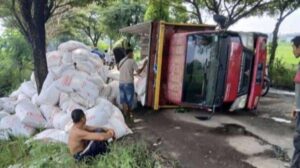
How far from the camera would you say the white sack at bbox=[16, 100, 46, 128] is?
6.77 m

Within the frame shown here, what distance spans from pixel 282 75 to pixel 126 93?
24.9 ft

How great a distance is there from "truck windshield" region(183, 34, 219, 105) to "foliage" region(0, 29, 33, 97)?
7.15 meters

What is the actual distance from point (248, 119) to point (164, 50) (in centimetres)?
217

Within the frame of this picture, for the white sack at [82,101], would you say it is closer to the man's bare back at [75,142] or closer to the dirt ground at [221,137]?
the dirt ground at [221,137]

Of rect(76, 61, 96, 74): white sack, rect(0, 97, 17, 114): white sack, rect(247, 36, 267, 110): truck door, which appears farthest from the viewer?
rect(76, 61, 96, 74): white sack

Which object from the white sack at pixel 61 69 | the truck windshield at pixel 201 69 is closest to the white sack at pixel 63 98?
the white sack at pixel 61 69

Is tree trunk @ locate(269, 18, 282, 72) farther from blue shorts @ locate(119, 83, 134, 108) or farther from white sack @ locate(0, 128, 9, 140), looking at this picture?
white sack @ locate(0, 128, 9, 140)

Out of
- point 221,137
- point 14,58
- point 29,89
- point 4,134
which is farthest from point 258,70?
point 14,58

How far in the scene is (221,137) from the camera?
19.1ft

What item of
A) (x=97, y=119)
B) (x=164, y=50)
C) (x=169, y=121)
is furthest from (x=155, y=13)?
(x=97, y=119)

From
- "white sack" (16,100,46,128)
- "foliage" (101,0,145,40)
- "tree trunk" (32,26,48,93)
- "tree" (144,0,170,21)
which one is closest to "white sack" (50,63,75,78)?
"tree trunk" (32,26,48,93)

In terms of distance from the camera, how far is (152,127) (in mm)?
6723

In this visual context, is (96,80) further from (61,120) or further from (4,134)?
(4,134)

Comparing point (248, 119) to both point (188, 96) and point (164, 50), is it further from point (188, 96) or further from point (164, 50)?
point (164, 50)
